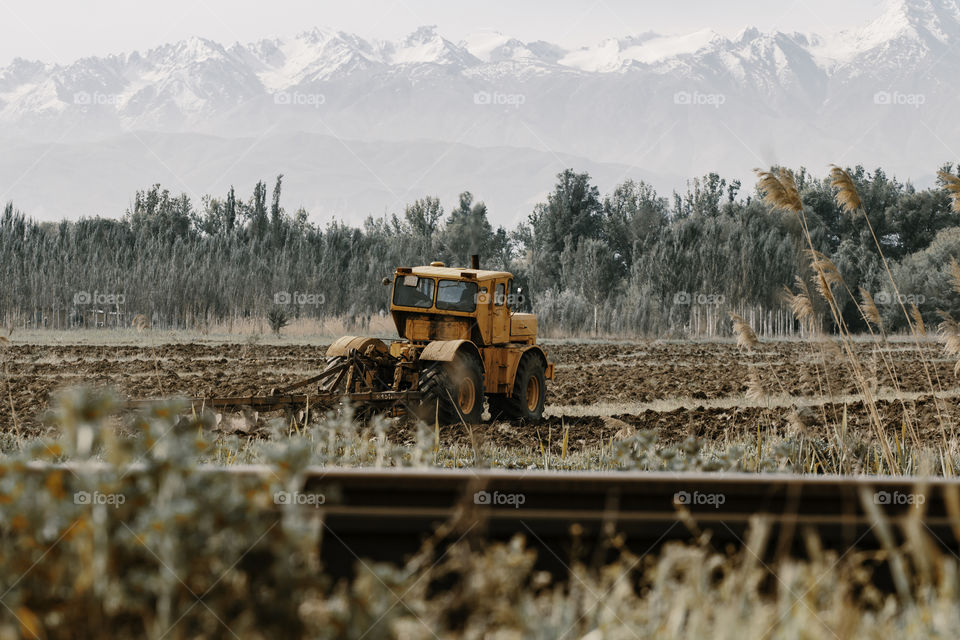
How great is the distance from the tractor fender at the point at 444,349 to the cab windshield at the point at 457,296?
1.75 ft

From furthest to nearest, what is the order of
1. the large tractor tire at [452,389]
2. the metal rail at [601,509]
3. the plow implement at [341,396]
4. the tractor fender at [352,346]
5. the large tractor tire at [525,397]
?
the large tractor tire at [525,397]
the tractor fender at [352,346]
the large tractor tire at [452,389]
the plow implement at [341,396]
the metal rail at [601,509]

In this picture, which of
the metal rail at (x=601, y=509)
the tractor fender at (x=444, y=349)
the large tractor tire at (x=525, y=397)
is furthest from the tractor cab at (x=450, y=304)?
the metal rail at (x=601, y=509)

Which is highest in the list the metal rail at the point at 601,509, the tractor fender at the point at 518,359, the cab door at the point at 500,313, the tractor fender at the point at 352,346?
the cab door at the point at 500,313

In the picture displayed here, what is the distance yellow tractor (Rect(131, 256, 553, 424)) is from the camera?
31.6ft

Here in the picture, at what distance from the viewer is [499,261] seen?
156 ft

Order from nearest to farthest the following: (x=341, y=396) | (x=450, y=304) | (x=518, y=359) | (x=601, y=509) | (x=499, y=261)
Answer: (x=601, y=509), (x=341, y=396), (x=450, y=304), (x=518, y=359), (x=499, y=261)

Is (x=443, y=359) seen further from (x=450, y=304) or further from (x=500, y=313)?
(x=500, y=313)

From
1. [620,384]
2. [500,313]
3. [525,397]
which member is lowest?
[620,384]

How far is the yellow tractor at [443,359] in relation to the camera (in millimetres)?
9617

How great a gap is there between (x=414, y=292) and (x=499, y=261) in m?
36.9

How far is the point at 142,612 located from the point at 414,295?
859cm

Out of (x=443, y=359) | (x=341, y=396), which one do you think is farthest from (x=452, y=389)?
(x=341, y=396)

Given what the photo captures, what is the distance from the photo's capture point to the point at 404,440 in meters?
9.45

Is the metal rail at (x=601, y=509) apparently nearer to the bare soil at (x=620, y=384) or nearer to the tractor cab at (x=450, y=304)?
the bare soil at (x=620, y=384)
